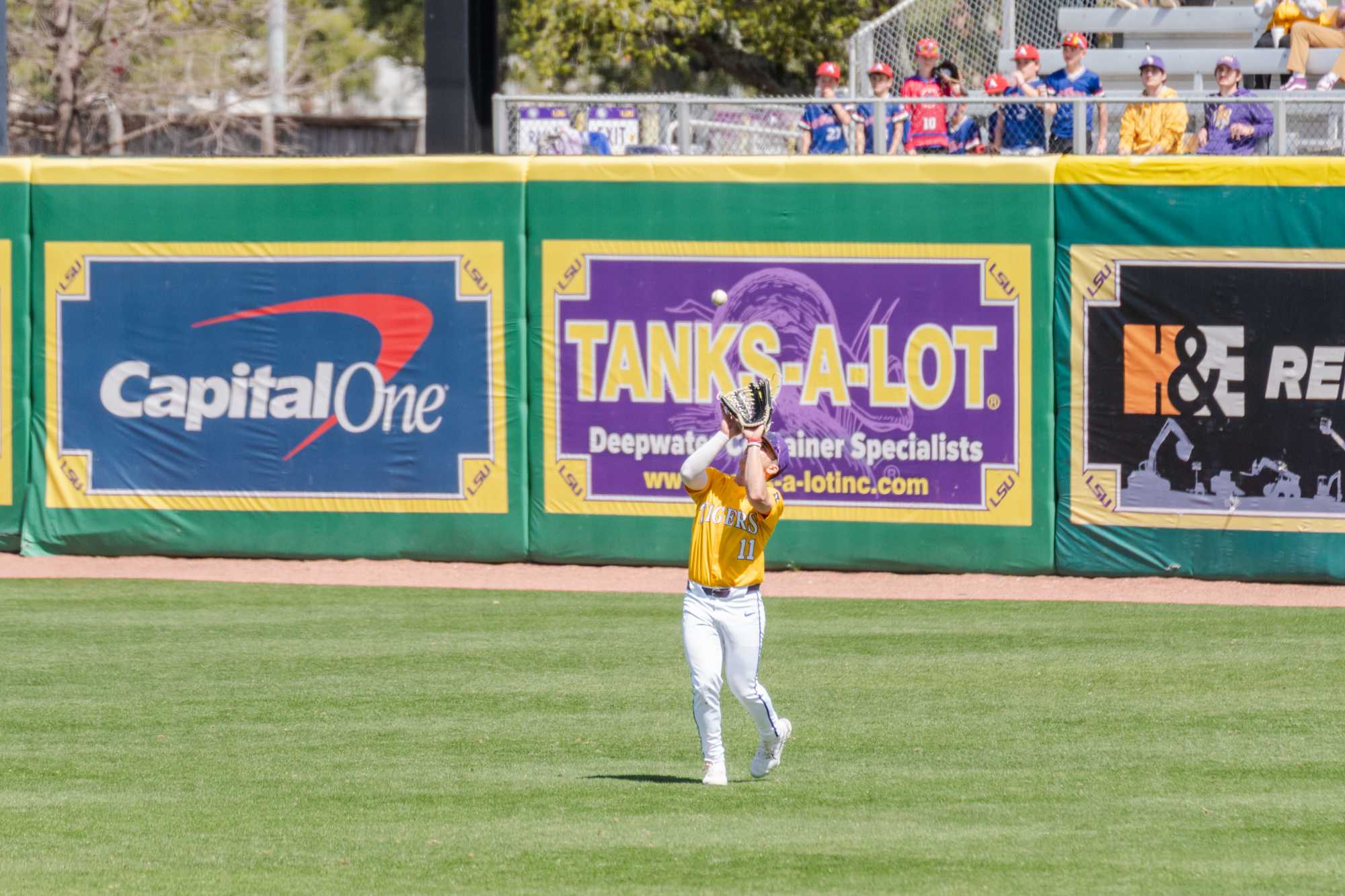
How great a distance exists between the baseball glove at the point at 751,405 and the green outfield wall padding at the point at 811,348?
241 inches

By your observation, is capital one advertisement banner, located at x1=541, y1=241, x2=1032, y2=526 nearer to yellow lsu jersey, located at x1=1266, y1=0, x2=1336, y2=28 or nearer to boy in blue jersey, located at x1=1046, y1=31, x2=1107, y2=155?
boy in blue jersey, located at x1=1046, y1=31, x2=1107, y2=155

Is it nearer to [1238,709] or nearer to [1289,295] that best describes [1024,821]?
[1238,709]

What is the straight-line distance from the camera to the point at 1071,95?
14625 millimetres

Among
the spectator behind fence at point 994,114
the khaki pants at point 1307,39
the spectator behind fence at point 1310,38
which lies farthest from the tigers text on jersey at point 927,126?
the khaki pants at point 1307,39

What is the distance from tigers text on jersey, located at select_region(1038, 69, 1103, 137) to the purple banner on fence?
1.45 metres

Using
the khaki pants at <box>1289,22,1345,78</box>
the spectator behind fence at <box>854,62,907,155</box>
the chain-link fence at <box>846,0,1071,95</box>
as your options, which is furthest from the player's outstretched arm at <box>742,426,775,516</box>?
A: the khaki pants at <box>1289,22,1345,78</box>

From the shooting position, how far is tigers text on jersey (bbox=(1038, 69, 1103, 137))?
14414 millimetres

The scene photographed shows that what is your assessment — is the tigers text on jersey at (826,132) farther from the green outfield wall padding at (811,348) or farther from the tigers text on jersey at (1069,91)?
the tigers text on jersey at (1069,91)

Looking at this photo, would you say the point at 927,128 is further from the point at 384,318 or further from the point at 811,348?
the point at 384,318

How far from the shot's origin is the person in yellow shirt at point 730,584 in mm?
7395

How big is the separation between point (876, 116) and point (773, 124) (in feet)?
9.27

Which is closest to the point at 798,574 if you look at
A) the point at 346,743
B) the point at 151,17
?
the point at 346,743

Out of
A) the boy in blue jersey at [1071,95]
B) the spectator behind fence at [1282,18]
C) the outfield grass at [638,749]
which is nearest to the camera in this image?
the outfield grass at [638,749]

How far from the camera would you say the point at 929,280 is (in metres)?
14.0
